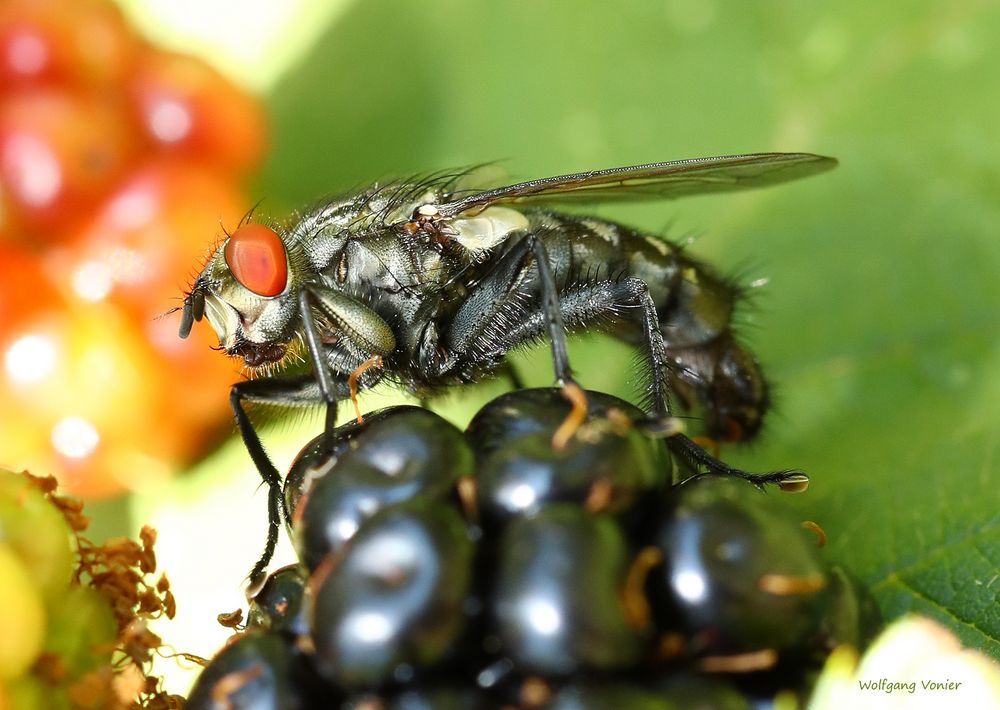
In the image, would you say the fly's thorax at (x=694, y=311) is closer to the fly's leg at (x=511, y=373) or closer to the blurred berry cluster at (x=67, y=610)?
the fly's leg at (x=511, y=373)

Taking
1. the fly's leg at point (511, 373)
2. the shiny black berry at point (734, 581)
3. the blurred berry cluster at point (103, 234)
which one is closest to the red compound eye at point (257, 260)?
the fly's leg at point (511, 373)

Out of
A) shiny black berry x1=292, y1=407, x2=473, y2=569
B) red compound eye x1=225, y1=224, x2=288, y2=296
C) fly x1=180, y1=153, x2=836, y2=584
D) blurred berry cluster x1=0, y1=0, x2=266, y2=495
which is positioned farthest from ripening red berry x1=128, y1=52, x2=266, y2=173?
shiny black berry x1=292, y1=407, x2=473, y2=569

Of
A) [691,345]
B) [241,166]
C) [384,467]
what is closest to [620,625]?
[384,467]

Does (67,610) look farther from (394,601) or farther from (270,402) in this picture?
(394,601)

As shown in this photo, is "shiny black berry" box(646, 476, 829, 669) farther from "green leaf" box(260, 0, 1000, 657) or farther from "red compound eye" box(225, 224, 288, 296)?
"red compound eye" box(225, 224, 288, 296)

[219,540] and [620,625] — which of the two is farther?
[219,540]

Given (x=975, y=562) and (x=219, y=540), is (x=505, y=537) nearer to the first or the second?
(x=975, y=562)
